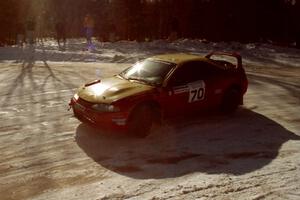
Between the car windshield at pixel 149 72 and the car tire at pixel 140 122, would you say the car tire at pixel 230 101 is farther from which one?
the car tire at pixel 140 122

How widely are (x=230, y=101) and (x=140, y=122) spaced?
2.89 meters

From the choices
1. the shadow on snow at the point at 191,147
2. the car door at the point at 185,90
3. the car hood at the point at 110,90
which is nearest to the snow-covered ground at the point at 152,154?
the shadow on snow at the point at 191,147

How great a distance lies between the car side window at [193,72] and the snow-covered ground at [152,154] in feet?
3.22

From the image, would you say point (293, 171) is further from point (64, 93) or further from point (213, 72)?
point (64, 93)

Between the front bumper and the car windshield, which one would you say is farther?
the car windshield

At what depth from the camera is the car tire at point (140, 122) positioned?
25.5 ft

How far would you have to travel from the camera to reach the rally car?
771 centimetres

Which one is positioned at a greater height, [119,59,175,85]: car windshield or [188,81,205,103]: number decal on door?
[119,59,175,85]: car windshield

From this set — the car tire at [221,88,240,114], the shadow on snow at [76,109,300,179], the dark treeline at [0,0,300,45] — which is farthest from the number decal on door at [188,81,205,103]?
the dark treeline at [0,0,300,45]

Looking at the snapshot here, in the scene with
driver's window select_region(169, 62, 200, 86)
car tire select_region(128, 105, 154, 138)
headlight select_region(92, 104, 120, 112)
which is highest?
driver's window select_region(169, 62, 200, 86)

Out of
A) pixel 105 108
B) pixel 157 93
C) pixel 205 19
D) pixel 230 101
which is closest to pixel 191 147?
pixel 157 93

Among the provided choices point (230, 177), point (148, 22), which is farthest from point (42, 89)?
point (148, 22)

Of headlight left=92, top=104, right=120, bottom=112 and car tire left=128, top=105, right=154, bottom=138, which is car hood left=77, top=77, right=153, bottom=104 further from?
car tire left=128, top=105, right=154, bottom=138

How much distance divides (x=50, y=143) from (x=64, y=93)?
427cm
